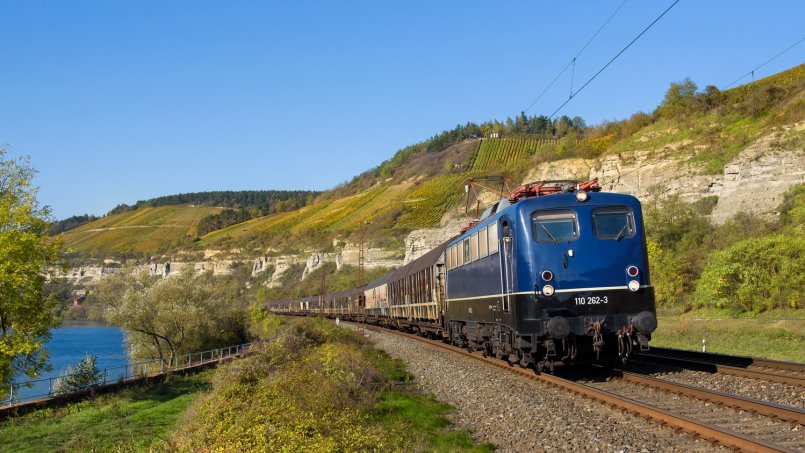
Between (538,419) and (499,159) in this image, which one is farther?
(499,159)

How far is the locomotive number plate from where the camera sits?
44.3 feet

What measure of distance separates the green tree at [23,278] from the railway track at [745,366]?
2150cm

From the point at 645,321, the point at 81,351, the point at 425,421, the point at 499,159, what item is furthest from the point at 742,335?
the point at 499,159

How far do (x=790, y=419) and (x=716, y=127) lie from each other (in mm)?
51652

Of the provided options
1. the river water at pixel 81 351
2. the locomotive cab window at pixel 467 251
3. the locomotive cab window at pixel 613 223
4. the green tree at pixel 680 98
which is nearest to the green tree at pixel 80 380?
the river water at pixel 81 351

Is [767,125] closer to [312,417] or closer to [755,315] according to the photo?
[755,315]

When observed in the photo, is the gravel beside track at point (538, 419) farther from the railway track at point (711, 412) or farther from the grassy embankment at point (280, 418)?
the grassy embankment at point (280, 418)

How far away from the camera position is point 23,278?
24.0 m

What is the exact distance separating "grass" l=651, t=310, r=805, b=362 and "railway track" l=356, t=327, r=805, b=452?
25.4ft

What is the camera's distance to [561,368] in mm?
16344

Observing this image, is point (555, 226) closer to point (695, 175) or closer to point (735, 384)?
point (735, 384)

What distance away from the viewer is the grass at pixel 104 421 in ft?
52.1

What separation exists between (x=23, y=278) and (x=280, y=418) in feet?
62.7

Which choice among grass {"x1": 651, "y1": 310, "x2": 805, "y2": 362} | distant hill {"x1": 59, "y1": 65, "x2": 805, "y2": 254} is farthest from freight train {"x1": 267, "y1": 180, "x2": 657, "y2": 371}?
distant hill {"x1": 59, "y1": 65, "x2": 805, "y2": 254}
